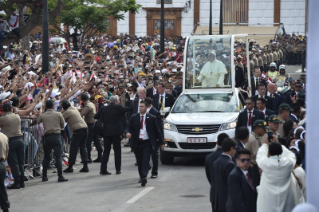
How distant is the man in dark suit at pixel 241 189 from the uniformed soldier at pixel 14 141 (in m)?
5.96

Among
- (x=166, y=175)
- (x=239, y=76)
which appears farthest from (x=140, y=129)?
(x=239, y=76)

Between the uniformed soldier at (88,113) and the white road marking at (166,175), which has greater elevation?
the uniformed soldier at (88,113)

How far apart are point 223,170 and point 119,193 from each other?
4.69m

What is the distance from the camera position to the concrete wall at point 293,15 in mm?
61406

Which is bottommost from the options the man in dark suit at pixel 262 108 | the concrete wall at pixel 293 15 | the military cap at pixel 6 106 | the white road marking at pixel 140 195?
the white road marking at pixel 140 195

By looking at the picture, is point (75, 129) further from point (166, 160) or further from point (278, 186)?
point (278, 186)

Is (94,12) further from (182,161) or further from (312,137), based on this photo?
(312,137)

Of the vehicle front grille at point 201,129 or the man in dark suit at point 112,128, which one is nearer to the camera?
the man in dark suit at point 112,128

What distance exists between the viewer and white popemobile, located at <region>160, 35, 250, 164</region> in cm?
1414

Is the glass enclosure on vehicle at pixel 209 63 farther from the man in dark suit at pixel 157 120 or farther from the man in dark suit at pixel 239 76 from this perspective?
the man in dark suit at pixel 157 120

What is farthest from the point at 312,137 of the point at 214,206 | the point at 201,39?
the point at 201,39

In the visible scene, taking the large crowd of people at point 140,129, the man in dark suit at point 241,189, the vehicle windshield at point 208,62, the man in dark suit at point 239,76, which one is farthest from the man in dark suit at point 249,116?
the man in dark suit at point 239,76

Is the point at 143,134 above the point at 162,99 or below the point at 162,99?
below

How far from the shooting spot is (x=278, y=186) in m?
6.02
